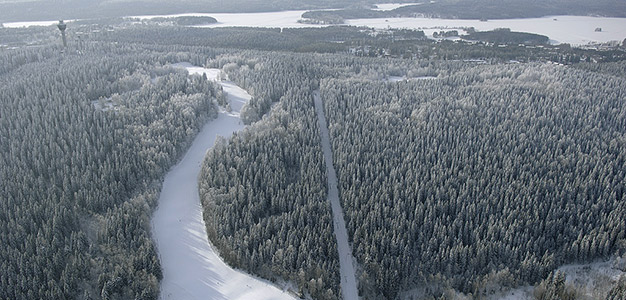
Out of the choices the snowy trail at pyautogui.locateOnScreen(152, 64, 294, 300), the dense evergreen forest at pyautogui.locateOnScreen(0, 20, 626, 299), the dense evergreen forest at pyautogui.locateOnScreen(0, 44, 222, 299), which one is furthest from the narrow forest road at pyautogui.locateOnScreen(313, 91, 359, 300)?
the dense evergreen forest at pyautogui.locateOnScreen(0, 44, 222, 299)

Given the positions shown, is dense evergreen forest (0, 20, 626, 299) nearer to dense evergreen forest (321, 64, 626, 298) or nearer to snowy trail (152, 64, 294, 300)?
dense evergreen forest (321, 64, 626, 298)

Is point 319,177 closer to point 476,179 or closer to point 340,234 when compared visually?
point 340,234

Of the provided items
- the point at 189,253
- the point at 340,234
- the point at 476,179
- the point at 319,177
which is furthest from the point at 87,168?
the point at 476,179

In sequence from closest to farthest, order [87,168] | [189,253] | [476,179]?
[189,253], [87,168], [476,179]

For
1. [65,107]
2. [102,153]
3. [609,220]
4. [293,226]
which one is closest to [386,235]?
[293,226]

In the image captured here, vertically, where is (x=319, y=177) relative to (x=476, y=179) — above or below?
below

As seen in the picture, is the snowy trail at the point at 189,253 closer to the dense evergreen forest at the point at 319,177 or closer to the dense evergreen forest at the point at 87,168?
the dense evergreen forest at the point at 319,177

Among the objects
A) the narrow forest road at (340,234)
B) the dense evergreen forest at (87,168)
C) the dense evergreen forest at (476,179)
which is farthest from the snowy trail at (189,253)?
the dense evergreen forest at (476,179)
